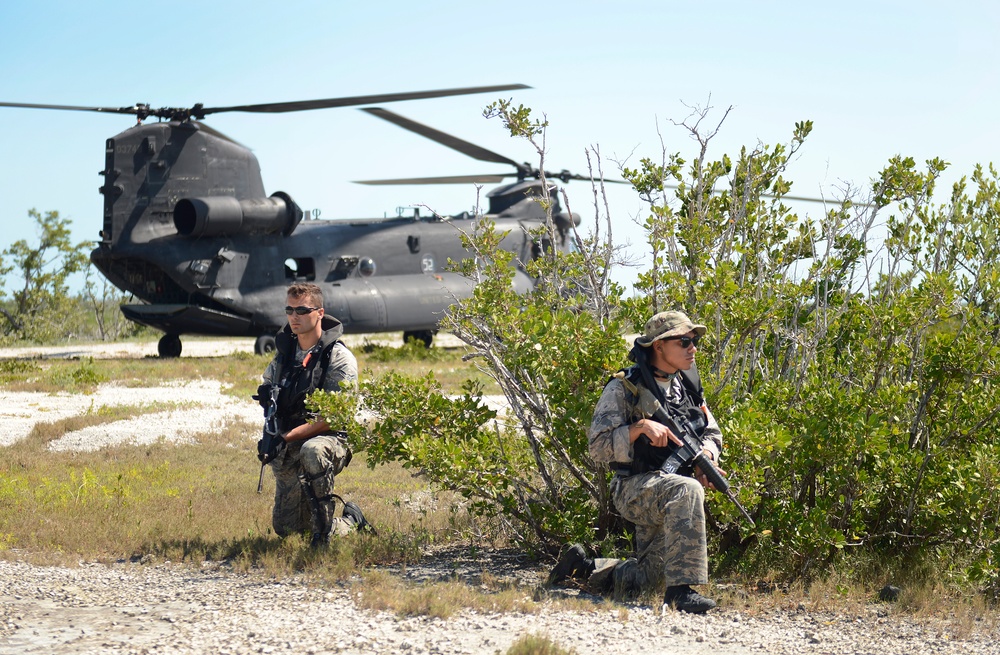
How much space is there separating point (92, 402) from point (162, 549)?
8.46m

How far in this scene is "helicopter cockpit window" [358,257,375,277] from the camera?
24844 mm

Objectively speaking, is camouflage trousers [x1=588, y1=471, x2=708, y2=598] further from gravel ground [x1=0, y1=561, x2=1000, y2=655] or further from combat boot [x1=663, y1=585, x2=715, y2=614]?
gravel ground [x1=0, y1=561, x2=1000, y2=655]

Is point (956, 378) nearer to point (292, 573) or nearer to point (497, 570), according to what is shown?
point (497, 570)

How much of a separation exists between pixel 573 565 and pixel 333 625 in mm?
1552

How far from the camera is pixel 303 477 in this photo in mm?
7262

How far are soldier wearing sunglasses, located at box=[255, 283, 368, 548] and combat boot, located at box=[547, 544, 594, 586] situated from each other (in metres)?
1.72

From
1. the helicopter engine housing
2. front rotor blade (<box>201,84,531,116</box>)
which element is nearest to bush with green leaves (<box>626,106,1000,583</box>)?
front rotor blade (<box>201,84,531,116</box>)

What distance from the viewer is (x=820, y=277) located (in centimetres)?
693

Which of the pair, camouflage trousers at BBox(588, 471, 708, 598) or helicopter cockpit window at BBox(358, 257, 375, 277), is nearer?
camouflage trousers at BBox(588, 471, 708, 598)

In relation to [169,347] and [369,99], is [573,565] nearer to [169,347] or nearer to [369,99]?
[369,99]

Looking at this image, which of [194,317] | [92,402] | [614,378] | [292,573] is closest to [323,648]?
[292,573]

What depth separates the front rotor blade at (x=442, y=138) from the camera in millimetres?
19844

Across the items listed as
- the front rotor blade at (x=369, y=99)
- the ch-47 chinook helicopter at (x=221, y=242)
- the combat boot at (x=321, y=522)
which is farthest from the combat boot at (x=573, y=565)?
the ch-47 chinook helicopter at (x=221, y=242)

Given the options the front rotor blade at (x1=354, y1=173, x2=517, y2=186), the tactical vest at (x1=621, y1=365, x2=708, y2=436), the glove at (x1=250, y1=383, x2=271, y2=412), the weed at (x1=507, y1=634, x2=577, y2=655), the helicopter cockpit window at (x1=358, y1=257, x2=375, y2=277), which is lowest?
the weed at (x1=507, y1=634, x2=577, y2=655)
